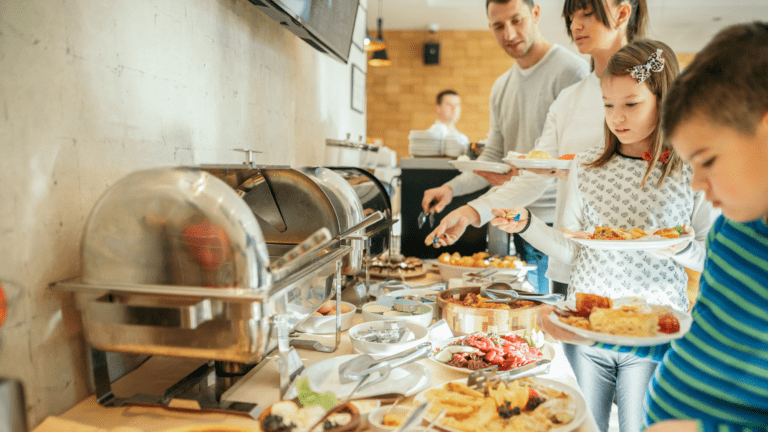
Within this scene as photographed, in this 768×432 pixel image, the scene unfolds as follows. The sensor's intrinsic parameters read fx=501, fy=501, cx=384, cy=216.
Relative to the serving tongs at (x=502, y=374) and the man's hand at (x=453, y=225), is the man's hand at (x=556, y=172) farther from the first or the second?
the serving tongs at (x=502, y=374)

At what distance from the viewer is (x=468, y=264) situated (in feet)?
7.91

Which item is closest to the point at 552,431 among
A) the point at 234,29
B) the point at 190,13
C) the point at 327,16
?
the point at 190,13

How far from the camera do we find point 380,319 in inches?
61.9

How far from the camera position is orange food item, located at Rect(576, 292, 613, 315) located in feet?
3.82

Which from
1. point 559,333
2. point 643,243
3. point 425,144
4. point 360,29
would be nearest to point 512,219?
point 643,243

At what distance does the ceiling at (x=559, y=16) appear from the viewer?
23.6ft

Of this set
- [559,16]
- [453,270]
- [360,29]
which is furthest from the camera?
[559,16]

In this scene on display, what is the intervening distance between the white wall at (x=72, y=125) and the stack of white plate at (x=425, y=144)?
1639 mm

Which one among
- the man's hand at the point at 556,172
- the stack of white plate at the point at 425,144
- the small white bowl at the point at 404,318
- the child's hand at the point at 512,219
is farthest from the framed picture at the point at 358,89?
the small white bowl at the point at 404,318

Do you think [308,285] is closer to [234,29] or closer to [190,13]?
[190,13]

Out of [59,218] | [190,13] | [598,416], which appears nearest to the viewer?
[59,218]

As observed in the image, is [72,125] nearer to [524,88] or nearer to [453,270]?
[453,270]

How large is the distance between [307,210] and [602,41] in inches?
57.0

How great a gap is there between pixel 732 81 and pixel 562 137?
158 cm
